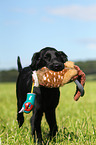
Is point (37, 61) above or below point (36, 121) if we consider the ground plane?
above

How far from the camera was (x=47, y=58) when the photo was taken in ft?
10.5

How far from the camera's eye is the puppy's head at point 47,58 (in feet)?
10.3

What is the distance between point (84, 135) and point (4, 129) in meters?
1.59

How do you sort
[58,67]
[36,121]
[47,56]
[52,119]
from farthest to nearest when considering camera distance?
[52,119] → [36,121] → [47,56] → [58,67]

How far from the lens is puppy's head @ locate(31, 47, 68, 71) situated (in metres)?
3.13

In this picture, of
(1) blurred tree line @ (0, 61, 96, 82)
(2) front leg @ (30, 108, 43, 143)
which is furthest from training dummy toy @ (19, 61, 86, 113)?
(1) blurred tree line @ (0, 61, 96, 82)

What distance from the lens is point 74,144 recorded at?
363cm

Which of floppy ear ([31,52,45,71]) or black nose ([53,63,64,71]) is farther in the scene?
floppy ear ([31,52,45,71])

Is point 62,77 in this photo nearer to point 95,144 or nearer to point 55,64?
point 55,64

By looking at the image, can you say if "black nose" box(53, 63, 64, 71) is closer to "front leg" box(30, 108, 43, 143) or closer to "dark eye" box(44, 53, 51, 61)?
"dark eye" box(44, 53, 51, 61)

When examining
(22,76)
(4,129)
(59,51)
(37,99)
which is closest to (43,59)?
(59,51)

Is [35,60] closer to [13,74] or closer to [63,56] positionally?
[63,56]

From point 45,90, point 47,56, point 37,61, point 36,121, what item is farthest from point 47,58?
point 36,121

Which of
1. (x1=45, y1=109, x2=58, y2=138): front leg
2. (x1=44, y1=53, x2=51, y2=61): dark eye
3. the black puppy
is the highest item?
(x1=44, y1=53, x2=51, y2=61): dark eye
